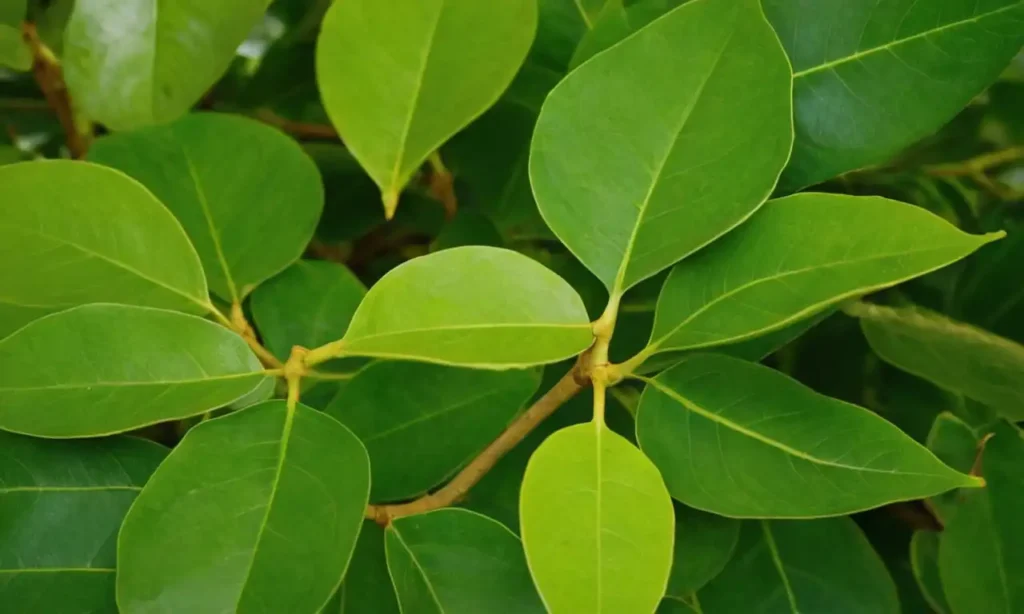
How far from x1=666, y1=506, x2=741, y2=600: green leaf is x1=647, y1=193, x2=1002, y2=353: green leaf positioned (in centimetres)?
10

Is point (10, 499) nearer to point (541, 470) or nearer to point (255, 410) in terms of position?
point (255, 410)

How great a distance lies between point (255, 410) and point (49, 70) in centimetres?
29

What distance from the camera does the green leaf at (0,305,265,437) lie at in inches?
13.9

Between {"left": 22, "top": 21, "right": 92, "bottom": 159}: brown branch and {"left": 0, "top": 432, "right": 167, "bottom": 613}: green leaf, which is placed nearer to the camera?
{"left": 0, "top": 432, "right": 167, "bottom": 613}: green leaf

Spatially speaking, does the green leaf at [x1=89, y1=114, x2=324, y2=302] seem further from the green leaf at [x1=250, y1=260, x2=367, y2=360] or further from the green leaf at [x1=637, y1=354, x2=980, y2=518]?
the green leaf at [x1=637, y1=354, x2=980, y2=518]

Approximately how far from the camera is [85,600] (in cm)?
38

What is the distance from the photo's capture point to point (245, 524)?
344 mm

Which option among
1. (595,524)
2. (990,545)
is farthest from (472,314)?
(990,545)

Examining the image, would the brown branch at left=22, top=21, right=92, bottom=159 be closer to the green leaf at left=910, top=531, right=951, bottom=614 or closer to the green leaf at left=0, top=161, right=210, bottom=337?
the green leaf at left=0, top=161, right=210, bottom=337

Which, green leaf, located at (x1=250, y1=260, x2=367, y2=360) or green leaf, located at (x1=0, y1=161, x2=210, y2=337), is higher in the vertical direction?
green leaf, located at (x1=0, y1=161, x2=210, y2=337)

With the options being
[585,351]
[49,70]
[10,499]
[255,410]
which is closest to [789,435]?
[585,351]

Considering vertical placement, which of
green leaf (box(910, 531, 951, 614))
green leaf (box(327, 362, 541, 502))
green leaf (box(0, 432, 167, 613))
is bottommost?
green leaf (box(910, 531, 951, 614))

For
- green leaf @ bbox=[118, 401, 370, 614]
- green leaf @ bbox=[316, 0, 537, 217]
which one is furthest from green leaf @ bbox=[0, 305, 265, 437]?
green leaf @ bbox=[316, 0, 537, 217]

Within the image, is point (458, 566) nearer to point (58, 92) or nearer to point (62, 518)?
point (62, 518)
